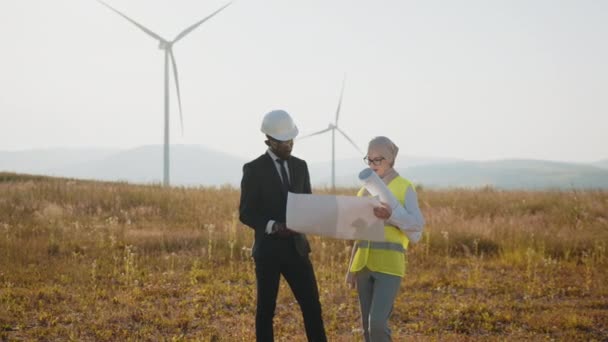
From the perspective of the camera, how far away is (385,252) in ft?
14.1

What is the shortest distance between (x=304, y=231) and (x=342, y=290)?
16.0 ft

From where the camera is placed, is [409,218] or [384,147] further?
[384,147]

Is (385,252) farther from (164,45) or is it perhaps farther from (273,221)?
(164,45)

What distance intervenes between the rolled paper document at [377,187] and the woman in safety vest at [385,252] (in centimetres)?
6

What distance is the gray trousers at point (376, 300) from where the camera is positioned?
13.8 ft

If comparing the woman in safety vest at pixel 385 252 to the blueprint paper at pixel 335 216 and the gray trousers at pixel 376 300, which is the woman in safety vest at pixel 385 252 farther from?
the blueprint paper at pixel 335 216

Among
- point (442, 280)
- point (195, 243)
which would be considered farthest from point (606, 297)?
point (195, 243)

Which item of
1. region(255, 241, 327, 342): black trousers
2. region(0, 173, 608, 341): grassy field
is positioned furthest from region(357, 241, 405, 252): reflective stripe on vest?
region(0, 173, 608, 341): grassy field

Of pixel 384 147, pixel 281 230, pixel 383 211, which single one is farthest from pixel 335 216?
pixel 384 147

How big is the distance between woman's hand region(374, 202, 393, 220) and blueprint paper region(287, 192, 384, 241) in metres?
0.03

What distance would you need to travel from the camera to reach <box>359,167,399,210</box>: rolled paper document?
13.4 feet

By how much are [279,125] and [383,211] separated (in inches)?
37.2

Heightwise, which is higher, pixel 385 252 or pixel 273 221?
pixel 273 221

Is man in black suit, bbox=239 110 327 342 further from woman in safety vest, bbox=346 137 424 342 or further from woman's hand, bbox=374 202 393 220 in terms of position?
woman's hand, bbox=374 202 393 220
